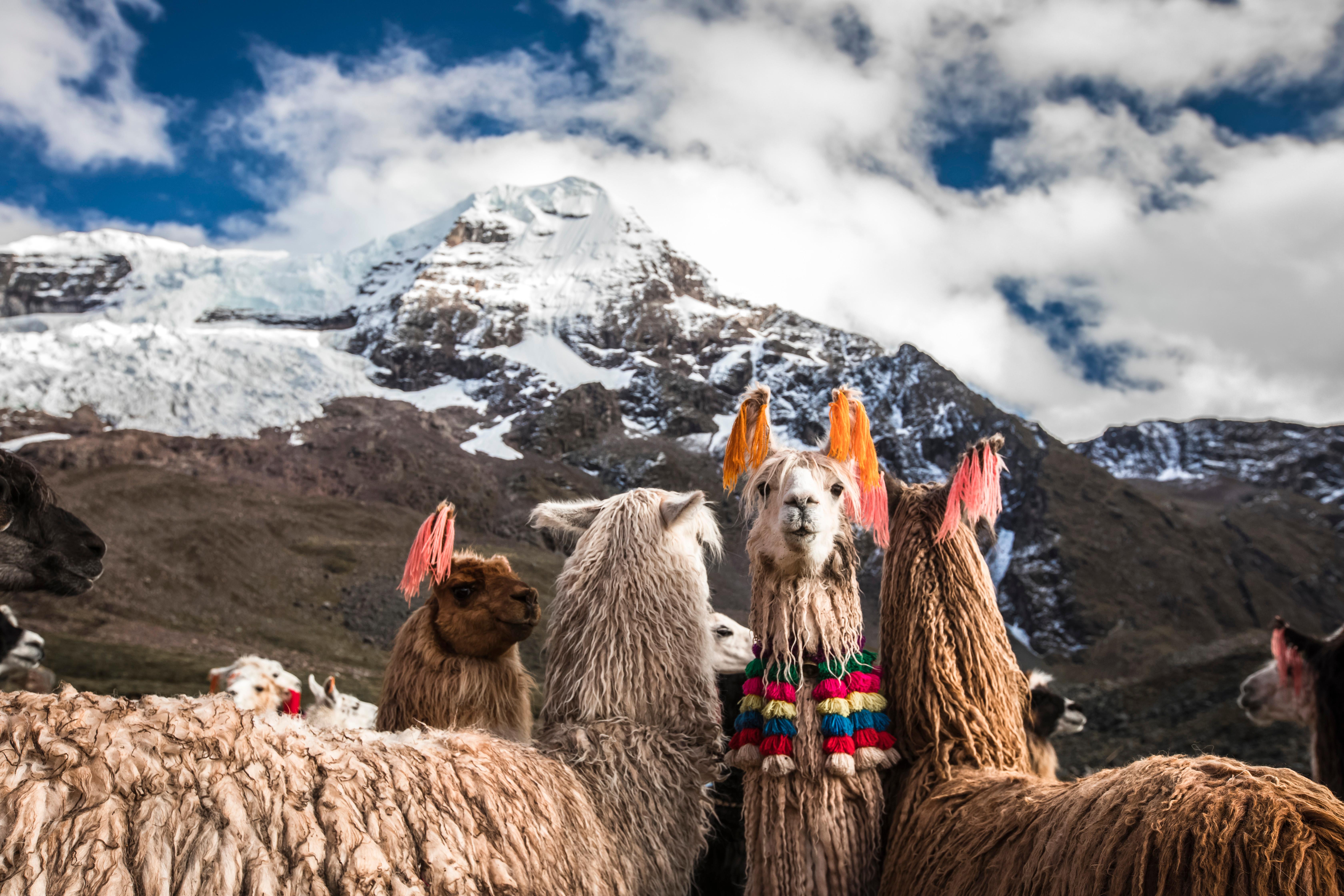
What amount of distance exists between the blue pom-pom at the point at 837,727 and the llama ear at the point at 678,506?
1291 mm

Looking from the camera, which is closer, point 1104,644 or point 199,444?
point 199,444

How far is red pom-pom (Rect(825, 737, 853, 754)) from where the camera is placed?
340 cm

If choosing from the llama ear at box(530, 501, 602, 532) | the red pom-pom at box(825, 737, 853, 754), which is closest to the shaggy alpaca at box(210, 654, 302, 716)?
the llama ear at box(530, 501, 602, 532)

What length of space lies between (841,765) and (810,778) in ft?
0.49

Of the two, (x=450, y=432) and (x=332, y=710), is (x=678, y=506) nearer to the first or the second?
(x=332, y=710)

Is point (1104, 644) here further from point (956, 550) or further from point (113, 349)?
point (113, 349)

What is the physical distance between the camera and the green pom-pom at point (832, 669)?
355cm

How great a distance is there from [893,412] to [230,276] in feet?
449

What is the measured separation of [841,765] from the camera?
3361 mm

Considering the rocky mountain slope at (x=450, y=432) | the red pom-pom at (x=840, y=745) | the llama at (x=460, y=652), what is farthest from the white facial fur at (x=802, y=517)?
the rocky mountain slope at (x=450, y=432)

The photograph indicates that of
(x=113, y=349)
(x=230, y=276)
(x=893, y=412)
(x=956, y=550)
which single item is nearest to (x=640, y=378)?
(x=893, y=412)

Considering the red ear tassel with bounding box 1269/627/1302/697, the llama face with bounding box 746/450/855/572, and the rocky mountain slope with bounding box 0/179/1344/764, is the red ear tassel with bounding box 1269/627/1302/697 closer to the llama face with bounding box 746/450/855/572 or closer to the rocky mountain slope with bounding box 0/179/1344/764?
the llama face with bounding box 746/450/855/572

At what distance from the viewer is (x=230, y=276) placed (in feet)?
481

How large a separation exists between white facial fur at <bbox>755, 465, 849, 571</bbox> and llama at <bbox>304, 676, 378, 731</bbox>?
5.73 meters
